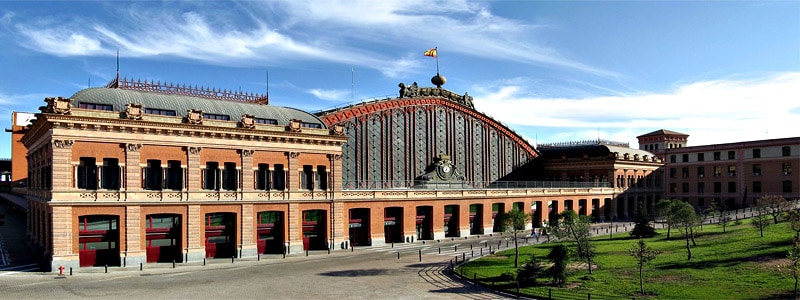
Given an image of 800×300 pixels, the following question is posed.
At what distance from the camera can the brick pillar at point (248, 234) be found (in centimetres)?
Answer: 5369

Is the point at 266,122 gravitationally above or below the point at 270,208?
above

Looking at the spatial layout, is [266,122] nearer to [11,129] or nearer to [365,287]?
[365,287]

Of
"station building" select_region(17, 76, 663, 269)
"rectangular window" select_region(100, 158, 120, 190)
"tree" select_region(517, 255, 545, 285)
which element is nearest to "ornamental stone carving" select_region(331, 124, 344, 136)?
"station building" select_region(17, 76, 663, 269)

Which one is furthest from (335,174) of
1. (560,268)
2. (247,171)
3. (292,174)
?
(560,268)

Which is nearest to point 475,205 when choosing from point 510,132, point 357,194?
point 357,194

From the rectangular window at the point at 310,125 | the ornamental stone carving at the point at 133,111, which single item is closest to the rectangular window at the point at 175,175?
the ornamental stone carving at the point at 133,111

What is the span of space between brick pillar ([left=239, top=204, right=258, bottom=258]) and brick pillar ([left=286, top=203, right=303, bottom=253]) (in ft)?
11.9

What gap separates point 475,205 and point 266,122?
31.1 m

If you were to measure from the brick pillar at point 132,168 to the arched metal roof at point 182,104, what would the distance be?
4.45m

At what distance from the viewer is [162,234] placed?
50000 mm

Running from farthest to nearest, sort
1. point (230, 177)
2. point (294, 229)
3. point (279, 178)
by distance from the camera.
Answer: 1. point (279, 178)
2. point (294, 229)
3. point (230, 177)

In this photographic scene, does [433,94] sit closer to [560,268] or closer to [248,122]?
[248,122]

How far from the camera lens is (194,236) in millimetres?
50844

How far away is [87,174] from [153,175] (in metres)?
5.16
